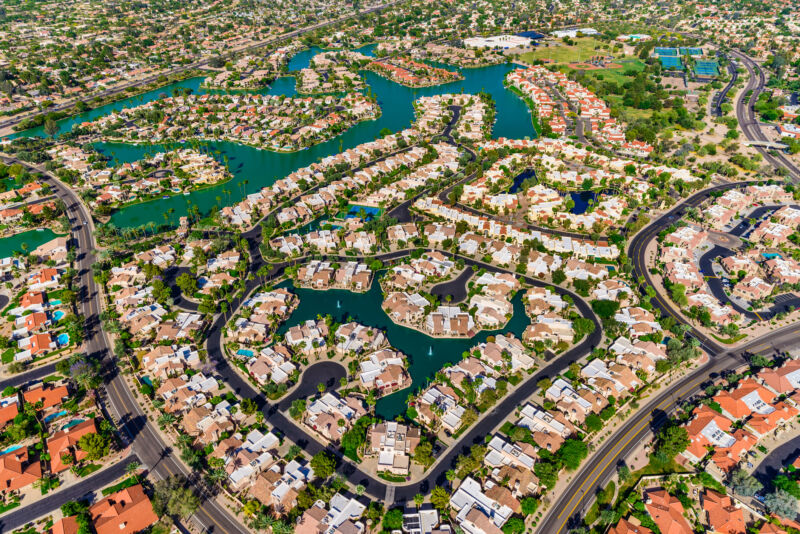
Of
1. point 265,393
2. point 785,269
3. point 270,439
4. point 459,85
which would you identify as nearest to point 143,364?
point 265,393

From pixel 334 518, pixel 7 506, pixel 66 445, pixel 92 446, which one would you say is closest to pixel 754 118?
pixel 334 518

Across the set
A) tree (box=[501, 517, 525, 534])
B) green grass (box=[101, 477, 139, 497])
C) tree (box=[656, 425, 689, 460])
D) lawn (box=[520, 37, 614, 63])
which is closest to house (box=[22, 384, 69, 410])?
green grass (box=[101, 477, 139, 497])

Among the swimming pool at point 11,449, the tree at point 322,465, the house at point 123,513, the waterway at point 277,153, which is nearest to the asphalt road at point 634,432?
the tree at point 322,465

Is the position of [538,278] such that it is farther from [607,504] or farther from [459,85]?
[459,85]

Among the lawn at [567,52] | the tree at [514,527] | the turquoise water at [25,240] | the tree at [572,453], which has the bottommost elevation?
the turquoise water at [25,240]

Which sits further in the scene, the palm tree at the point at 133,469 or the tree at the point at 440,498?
the palm tree at the point at 133,469

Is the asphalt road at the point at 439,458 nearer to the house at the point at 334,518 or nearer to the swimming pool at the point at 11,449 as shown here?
the house at the point at 334,518

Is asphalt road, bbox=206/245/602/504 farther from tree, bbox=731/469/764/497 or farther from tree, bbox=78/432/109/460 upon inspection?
tree, bbox=731/469/764/497
